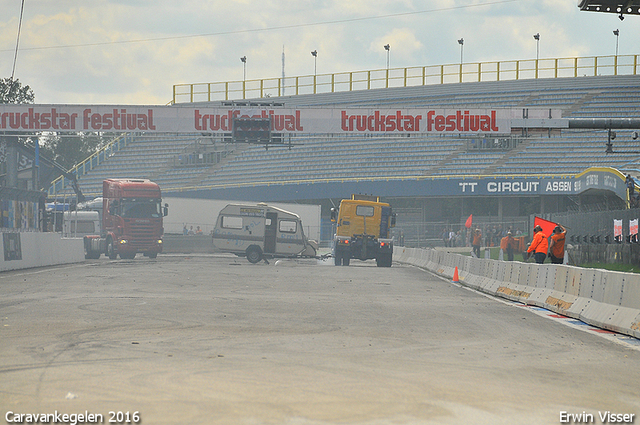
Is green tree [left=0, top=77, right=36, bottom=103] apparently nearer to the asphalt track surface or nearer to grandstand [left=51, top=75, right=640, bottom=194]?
grandstand [left=51, top=75, right=640, bottom=194]

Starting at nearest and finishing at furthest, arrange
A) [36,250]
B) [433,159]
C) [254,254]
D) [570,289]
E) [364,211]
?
[570,289], [36,250], [364,211], [254,254], [433,159]

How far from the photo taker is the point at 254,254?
38.8m

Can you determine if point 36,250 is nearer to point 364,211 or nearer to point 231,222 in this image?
point 231,222

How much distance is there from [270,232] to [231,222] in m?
1.87

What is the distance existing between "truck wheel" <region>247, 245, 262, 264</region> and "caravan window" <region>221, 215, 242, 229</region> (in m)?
1.22

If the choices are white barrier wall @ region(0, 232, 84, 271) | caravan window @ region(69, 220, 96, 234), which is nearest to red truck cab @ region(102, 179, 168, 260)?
caravan window @ region(69, 220, 96, 234)

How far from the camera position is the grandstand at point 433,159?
54750 millimetres

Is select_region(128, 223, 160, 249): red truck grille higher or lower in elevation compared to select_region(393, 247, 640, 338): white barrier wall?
lower

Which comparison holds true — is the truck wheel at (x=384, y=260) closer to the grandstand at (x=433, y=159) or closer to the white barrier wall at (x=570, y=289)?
the white barrier wall at (x=570, y=289)

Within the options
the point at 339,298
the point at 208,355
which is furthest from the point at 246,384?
the point at 339,298

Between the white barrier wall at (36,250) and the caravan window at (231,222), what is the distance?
21.4 ft

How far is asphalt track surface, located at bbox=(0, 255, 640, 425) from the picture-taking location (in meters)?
6.24

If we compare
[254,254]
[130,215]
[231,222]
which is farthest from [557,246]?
[130,215]

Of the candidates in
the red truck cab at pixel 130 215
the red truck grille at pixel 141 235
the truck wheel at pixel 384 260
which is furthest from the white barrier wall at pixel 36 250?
the truck wheel at pixel 384 260
